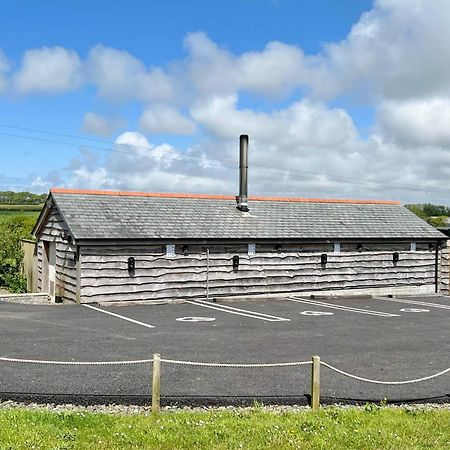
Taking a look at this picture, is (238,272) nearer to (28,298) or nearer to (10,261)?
(28,298)

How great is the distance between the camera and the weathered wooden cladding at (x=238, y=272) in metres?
21.0

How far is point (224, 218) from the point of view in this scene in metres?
24.8

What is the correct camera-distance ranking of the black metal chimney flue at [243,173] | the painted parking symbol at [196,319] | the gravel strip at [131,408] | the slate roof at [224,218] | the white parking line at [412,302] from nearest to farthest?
the gravel strip at [131,408]
the painted parking symbol at [196,319]
the slate roof at [224,218]
the white parking line at [412,302]
the black metal chimney flue at [243,173]

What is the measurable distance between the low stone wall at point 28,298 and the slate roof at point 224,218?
4.01 metres

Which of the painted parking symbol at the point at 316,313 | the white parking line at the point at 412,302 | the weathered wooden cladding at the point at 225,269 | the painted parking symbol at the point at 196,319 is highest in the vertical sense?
the weathered wooden cladding at the point at 225,269

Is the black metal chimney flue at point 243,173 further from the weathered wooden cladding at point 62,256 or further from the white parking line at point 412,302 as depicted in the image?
the weathered wooden cladding at point 62,256

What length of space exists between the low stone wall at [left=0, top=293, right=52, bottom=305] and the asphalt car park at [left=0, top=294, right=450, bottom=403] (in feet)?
11.0

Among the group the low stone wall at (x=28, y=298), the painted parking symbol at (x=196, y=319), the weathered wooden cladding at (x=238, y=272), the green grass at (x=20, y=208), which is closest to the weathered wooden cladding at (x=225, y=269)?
the weathered wooden cladding at (x=238, y=272)

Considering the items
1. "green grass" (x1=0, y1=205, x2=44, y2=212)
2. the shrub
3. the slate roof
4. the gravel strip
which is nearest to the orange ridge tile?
the slate roof

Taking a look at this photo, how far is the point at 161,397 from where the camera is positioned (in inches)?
354

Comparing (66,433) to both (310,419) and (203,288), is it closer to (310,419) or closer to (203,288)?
(310,419)

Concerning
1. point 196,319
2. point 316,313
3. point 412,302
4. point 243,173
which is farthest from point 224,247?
point 412,302

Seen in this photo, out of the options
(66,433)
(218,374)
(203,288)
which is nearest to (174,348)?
(218,374)

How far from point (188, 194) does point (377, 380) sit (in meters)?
16.7
